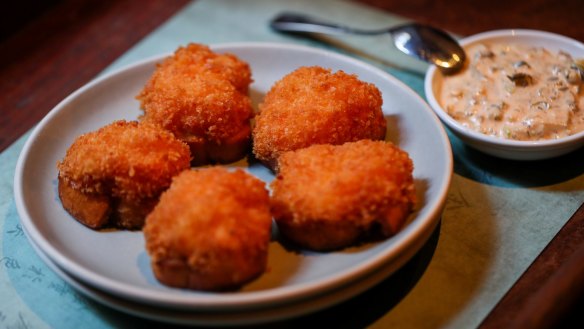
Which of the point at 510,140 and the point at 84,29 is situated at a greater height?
the point at 510,140

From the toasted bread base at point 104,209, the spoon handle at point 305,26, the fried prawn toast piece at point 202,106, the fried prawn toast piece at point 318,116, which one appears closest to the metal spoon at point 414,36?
the spoon handle at point 305,26

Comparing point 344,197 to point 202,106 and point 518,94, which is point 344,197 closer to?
point 202,106

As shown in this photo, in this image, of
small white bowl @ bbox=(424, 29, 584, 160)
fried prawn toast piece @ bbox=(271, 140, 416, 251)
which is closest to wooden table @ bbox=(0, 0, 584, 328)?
small white bowl @ bbox=(424, 29, 584, 160)

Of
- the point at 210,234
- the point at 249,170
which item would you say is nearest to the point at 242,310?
the point at 210,234

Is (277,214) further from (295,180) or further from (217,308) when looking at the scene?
(217,308)

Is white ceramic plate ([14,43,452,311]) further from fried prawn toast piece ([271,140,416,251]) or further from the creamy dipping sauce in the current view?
the creamy dipping sauce

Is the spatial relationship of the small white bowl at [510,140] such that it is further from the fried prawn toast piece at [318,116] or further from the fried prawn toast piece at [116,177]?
the fried prawn toast piece at [116,177]
